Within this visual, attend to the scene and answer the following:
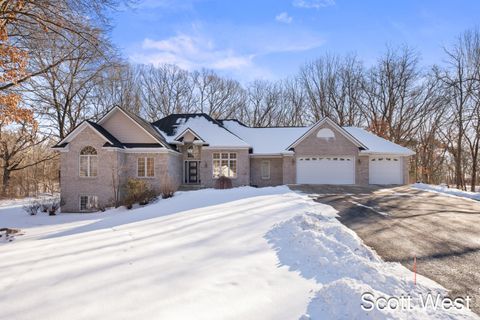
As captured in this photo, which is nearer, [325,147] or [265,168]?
[325,147]

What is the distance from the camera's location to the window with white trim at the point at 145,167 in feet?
64.0

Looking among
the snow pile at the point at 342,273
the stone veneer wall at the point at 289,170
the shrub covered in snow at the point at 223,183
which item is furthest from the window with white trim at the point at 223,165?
the snow pile at the point at 342,273

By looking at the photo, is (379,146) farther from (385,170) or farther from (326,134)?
(326,134)

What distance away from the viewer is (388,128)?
3356cm

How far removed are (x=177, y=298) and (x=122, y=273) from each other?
1364mm

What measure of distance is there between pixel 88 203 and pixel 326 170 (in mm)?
16196

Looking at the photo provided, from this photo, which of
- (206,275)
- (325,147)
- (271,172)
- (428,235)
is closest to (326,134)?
(325,147)

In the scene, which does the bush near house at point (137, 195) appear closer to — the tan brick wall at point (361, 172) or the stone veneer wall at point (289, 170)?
the stone veneer wall at point (289, 170)

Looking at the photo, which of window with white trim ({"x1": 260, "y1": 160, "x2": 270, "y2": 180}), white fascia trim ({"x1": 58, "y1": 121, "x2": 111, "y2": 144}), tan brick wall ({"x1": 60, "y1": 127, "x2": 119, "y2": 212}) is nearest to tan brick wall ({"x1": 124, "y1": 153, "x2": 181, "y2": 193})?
tan brick wall ({"x1": 60, "y1": 127, "x2": 119, "y2": 212})

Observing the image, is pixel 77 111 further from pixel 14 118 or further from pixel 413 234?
pixel 413 234

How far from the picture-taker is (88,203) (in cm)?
1842

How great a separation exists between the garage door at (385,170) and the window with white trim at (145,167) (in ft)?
51.4

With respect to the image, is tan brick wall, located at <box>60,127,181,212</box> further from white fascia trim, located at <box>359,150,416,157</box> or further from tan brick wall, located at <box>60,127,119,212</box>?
white fascia trim, located at <box>359,150,416,157</box>

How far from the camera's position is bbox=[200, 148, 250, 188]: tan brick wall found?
20.8m
